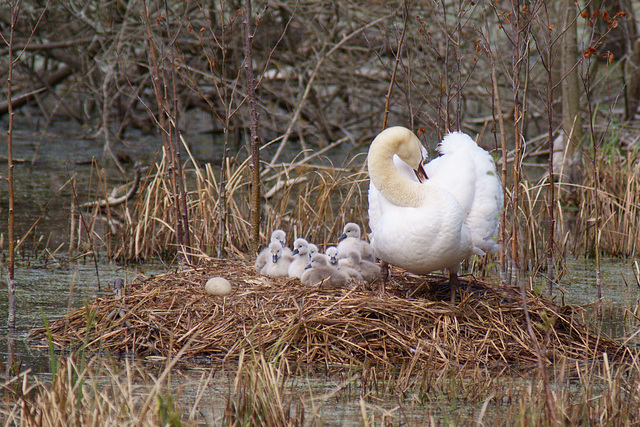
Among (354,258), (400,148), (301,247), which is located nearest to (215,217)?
(301,247)

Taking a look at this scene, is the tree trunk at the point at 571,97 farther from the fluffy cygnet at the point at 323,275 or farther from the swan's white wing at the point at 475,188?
the fluffy cygnet at the point at 323,275

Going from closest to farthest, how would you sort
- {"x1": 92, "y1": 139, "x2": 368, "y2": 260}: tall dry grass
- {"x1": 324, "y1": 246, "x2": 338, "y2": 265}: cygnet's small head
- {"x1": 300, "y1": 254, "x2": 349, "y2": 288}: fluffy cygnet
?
{"x1": 300, "y1": 254, "x2": 349, "y2": 288}: fluffy cygnet → {"x1": 324, "y1": 246, "x2": 338, "y2": 265}: cygnet's small head → {"x1": 92, "y1": 139, "x2": 368, "y2": 260}: tall dry grass

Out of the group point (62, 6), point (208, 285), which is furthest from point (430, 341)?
point (62, 6)

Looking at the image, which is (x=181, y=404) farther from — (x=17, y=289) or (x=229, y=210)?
(x=229, y=210)

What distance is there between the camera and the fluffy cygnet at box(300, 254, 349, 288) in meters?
5.45

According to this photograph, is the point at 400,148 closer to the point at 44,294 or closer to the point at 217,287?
the point at 217,287

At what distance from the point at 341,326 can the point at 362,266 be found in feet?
3.69

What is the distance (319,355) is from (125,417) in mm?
1657

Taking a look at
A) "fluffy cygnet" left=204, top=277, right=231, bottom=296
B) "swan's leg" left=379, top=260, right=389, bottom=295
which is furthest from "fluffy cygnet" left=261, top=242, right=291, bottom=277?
"swan's leg" left=379, top=260, right=389, bottom=295

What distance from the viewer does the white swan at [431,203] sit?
476cm

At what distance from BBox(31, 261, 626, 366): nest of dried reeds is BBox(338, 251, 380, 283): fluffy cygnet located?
0.45 metres

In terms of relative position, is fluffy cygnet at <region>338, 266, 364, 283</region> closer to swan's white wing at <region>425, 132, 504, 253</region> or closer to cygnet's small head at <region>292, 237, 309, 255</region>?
cygnet's small head at <region>292, 237, 309, 255</region>

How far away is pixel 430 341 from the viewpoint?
479 centimetres

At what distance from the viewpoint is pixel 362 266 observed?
233 inches
